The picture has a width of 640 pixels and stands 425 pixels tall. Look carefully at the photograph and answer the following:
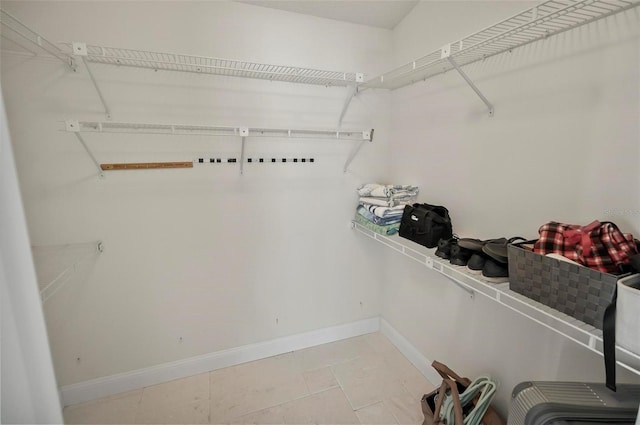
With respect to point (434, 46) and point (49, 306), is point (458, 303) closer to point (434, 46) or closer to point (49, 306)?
point (434, 46)

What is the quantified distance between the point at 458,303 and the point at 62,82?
252cm

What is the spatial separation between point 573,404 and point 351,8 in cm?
217

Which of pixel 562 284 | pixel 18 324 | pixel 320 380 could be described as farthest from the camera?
pixel 320 380

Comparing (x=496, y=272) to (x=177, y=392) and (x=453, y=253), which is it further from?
(x=177, y=392)

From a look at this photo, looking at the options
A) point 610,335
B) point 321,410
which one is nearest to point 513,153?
point 610,335

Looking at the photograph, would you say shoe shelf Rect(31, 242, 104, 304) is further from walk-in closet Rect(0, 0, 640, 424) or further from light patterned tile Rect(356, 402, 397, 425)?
light patterned tile Rect(356, 402, 397, 425)

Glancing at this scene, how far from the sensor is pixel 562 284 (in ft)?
2.98

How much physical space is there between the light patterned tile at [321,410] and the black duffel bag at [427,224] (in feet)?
3.62

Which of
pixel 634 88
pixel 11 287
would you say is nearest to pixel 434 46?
pixel 634 88

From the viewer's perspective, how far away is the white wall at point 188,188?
1562 millimetres

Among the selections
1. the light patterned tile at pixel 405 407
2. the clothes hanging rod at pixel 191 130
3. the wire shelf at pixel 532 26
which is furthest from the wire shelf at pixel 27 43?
the light patterned tile at pixel 405 407

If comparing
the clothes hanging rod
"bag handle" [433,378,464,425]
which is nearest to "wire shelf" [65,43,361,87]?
the clothes hanging rod

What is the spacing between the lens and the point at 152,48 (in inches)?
64.7

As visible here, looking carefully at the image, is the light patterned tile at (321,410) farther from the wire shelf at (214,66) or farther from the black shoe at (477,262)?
the wire shelf at (214,66)
